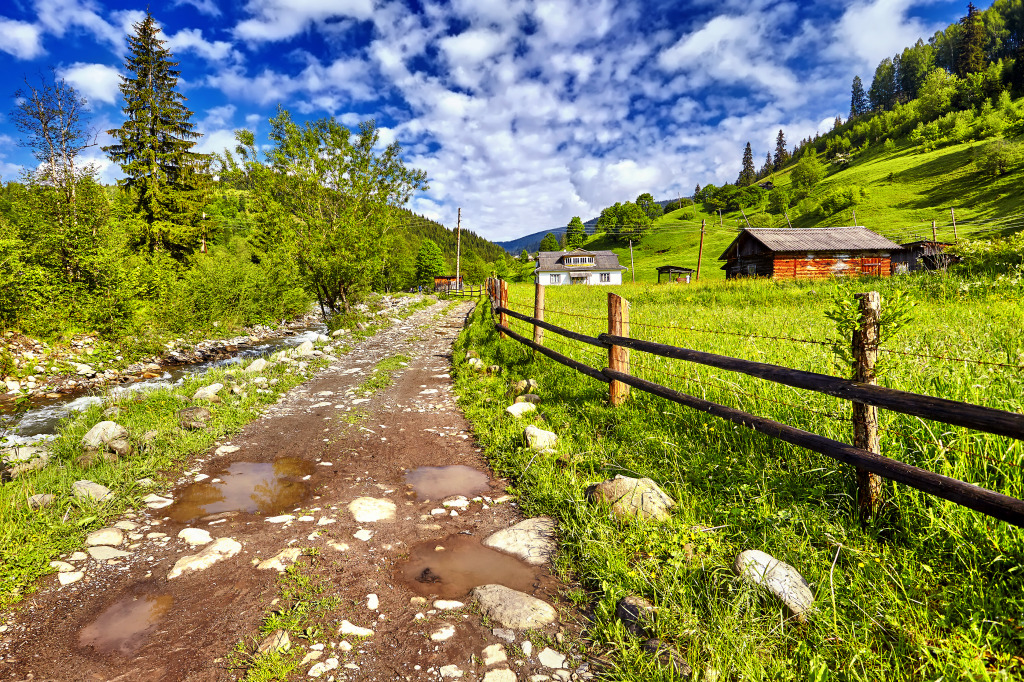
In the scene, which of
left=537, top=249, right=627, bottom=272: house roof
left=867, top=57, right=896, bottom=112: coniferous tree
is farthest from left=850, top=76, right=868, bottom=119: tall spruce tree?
left=537, top=249, right=627, bottom=272: house roof

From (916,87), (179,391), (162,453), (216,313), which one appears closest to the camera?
(162,453)

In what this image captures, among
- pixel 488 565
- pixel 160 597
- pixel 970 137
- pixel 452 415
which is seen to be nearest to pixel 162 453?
pixel 160 597

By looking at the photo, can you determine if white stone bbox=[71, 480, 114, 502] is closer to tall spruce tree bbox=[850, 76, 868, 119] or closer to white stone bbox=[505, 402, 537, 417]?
white stone bbox=[505, 402, 537, 417]

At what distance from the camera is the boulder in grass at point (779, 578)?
226cm

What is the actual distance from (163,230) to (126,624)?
107ft

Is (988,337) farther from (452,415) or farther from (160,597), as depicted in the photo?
(160,597)

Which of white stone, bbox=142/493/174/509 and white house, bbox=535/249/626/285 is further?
white house, bbox=535/249/626/285

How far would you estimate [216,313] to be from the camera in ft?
53.2

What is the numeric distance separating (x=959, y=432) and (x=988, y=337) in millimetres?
4318

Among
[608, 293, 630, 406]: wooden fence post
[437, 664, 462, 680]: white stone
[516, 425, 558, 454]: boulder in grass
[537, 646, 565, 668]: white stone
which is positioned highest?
[608, 293, 630, 406]: wooden fence post

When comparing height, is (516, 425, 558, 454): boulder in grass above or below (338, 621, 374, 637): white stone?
above

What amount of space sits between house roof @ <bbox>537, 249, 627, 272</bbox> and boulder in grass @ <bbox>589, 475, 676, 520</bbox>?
77694 millimetres

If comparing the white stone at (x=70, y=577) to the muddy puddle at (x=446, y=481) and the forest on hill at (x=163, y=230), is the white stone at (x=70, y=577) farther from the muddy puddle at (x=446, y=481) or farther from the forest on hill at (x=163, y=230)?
the forest on hill at (x=163, y=230)

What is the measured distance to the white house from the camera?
7850 centimetres
